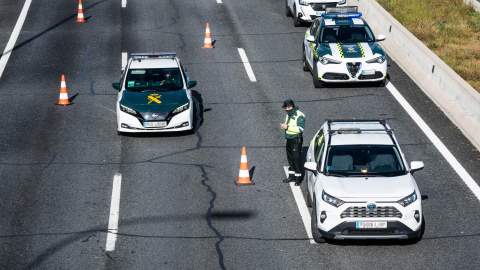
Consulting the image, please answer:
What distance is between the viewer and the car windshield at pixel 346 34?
73.4 ft

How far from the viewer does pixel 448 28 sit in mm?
26562

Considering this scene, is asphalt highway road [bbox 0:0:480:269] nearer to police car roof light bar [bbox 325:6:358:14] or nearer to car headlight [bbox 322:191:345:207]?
car headlight [bbox 322:191:345:207]

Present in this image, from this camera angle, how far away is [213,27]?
94.6 feet

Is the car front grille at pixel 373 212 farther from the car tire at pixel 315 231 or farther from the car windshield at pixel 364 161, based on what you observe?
the car windshield at pixel 364 161

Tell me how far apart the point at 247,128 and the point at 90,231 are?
665 cm

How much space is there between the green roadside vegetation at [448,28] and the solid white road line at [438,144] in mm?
1914

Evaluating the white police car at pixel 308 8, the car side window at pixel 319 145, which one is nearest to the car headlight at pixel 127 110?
the car side window at pixel 319 145

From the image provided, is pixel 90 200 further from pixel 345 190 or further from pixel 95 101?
pixel 95 101

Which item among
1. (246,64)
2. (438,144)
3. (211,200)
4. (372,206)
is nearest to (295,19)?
(246,64)

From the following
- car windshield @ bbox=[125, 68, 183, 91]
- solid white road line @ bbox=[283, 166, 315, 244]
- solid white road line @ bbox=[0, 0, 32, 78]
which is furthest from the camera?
solid white road line @ bbox=[0, 0, 32, 78]

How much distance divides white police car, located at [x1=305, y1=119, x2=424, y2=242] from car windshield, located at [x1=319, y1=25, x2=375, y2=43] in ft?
29.6

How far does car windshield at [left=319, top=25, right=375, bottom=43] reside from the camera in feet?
73.4

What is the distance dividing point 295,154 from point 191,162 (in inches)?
103

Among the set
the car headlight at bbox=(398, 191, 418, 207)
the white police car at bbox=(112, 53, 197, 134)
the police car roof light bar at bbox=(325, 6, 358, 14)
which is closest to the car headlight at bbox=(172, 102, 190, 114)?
the white police car at bbox=(112, 53, 197, 134)
